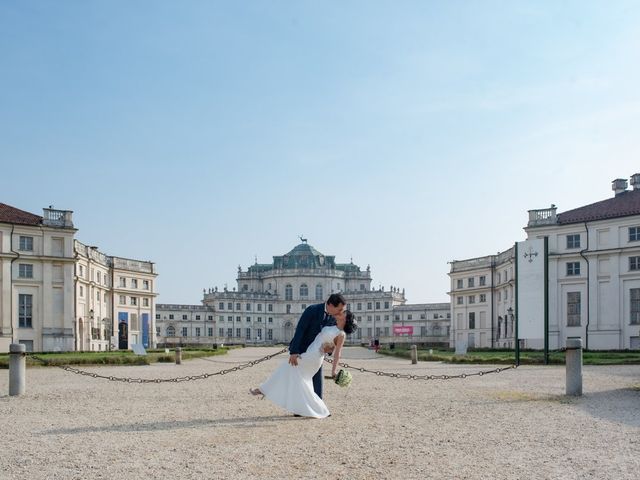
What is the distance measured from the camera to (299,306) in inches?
6191

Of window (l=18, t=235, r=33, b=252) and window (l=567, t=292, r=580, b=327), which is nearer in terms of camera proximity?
window (l=18, t=235, r=33, b=252)

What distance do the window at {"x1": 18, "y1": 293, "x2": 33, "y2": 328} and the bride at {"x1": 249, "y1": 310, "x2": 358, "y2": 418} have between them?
46.5 metres

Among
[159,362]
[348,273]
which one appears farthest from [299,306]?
[159,362]

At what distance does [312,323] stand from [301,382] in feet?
3.12

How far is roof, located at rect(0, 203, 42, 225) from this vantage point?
53781 mm

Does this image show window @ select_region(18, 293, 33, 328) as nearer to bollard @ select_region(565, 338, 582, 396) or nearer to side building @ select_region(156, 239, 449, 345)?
bollard @ select_region(565, 338, 582, 396)

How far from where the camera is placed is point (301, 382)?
12117 millimetres

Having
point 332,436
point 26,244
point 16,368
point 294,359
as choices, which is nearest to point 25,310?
point 26,244

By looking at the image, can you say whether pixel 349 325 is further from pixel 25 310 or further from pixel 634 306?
pixel 25 310

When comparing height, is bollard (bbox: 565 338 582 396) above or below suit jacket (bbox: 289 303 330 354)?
below

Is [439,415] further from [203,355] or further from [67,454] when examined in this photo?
[203,355]

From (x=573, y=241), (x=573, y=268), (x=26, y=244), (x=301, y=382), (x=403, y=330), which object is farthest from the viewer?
(x=403, y=330)

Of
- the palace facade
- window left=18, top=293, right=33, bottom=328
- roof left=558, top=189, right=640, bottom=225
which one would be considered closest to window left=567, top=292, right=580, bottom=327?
the palace facade

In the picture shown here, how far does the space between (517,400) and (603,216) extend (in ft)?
142
